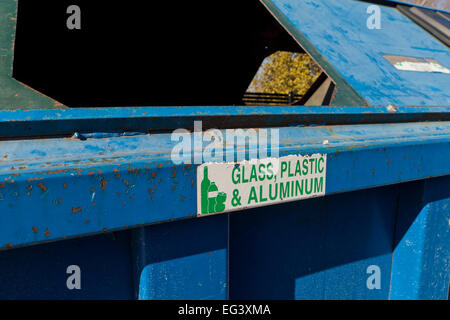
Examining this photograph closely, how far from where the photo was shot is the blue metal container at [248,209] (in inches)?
30.5

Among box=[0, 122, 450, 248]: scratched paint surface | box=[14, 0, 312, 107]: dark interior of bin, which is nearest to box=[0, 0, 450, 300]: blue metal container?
box=[0, 122, 450, 248]: scratched paint surface

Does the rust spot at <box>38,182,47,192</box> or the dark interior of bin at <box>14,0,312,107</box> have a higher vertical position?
the dark interior of bin at <box>14,0,312,107</box>

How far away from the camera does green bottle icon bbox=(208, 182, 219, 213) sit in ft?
2.98

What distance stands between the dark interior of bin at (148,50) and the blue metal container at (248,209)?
1.30 m

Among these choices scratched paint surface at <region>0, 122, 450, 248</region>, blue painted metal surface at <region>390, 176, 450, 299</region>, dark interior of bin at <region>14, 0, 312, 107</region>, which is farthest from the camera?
dark interior of bin at <region>14, 0, 312, 107</region>

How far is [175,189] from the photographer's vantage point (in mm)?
861

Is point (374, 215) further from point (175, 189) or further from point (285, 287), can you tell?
point (175, 189)

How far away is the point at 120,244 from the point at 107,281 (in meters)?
0.10

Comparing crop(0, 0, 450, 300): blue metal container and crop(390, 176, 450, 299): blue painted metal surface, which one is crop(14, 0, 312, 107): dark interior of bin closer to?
crop(0, 0, 450, 300): blue metal container

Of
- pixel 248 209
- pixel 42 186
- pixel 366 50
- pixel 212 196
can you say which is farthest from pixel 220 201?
pixel 366 50

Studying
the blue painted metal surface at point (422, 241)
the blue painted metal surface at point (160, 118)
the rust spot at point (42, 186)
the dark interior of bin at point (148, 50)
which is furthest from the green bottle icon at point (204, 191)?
the dark interior of bin at point (148, 50)

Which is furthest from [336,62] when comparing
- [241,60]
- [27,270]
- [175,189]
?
[241,60]

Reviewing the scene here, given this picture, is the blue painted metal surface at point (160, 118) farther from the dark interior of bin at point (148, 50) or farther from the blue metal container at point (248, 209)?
the dark interior of bin at point (148, 50)

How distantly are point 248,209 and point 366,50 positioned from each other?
104 centimetres
